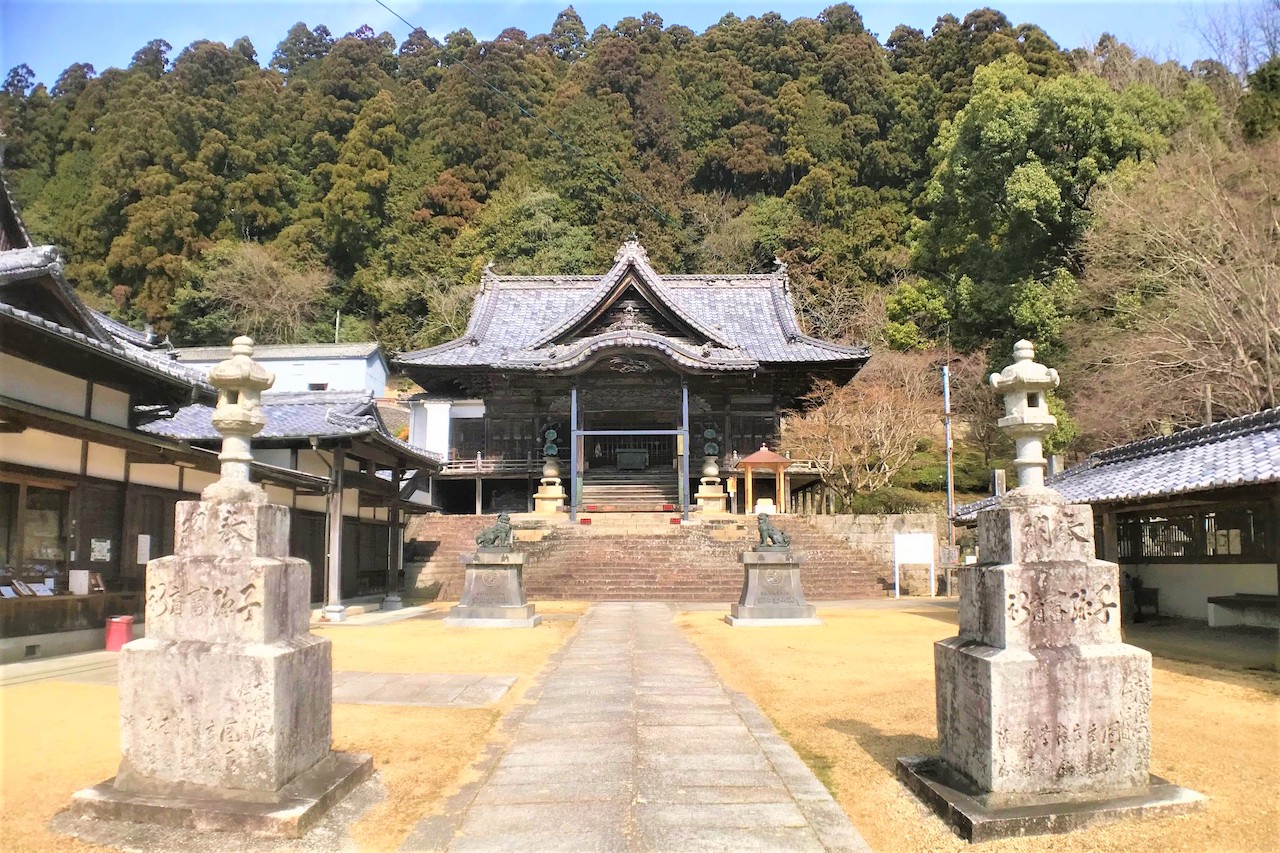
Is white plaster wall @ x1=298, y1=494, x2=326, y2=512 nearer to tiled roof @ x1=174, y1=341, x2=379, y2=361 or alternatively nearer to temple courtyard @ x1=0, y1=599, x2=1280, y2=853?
temple courtyard @ x1=0, y1=599, x2=1280, y2=853

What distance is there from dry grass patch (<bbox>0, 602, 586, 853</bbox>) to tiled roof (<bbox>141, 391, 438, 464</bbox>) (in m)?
7.08

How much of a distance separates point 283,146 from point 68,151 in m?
13.7

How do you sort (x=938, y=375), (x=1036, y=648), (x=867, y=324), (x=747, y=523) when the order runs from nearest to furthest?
(x=1036, y=648) → (x=747, y=523) → (x=938, y=375) → (x=867, y=324)

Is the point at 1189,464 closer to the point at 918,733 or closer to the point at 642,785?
the point at 918,733

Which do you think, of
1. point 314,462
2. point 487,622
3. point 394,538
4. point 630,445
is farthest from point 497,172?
point 487,622

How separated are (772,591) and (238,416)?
35.9 ft

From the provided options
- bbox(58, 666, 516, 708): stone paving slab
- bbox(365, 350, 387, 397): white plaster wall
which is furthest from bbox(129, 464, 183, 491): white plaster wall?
bbox(365, 350, 387, 397): white plaster wall

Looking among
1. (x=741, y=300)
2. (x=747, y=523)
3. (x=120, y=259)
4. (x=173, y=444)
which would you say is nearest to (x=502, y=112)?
(x=120, y=259)

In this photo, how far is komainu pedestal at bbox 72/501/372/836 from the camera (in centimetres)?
419

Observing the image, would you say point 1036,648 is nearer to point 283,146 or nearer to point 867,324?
point 867,324

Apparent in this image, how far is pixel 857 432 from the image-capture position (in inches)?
1049

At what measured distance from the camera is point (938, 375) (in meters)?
33.6

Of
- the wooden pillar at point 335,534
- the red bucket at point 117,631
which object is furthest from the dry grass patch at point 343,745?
the wooden pillar at point 335,534

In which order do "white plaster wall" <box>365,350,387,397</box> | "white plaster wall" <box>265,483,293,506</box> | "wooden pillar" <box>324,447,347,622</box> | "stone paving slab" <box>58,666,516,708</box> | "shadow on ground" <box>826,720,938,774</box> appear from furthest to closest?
1. "white plaster wall" <box>365,350,387,397</box>
2. "white plaster wall" <box>265,483,293,506</box>
3. "wooden pillar" <box>324,447,347,622</box>
4. "stone paving slab" <box>58,666,516,708</box>
5. "shadow on ground" <box>826,720,938,774</box>
